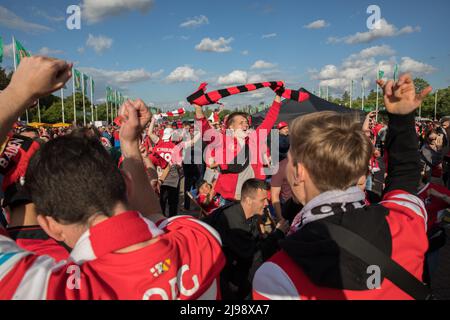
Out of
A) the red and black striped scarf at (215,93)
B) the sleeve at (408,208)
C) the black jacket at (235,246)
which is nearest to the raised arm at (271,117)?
the red and black striped scarf at (215,93)

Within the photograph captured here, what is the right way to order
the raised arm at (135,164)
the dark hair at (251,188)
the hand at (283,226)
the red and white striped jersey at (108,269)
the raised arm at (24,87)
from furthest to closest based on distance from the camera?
the dark hair at (251,188)
the hand at (283,226)
the raised arm at (135,164)
the raised arm at (24,87)
the red and white striped jersey at (108,269)

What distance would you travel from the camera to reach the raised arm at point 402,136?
1.58 metres

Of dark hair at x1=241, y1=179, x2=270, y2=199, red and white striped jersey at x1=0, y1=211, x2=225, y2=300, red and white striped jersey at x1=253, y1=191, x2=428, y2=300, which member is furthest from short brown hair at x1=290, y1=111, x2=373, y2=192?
dark hair at x1=241, y1=179, x2=270, y2=199

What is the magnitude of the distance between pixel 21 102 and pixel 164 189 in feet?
19.7

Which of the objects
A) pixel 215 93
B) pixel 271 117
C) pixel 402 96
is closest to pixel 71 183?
pixel 402 96

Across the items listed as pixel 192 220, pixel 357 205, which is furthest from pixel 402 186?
pixel 192 220

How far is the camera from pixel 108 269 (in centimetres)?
97

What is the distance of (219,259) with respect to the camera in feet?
4.16

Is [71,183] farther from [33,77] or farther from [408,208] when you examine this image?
[408,208]

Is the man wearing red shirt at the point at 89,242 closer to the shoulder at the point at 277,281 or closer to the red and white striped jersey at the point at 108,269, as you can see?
the red and white striped jersey at the point at 108,269

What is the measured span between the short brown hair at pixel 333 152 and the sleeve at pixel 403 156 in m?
0.33

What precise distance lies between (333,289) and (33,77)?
1240 mm

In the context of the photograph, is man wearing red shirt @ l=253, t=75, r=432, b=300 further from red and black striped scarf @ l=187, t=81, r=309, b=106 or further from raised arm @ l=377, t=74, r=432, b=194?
red and black striped scarf @ l=187, t=81, r=309, b=106
